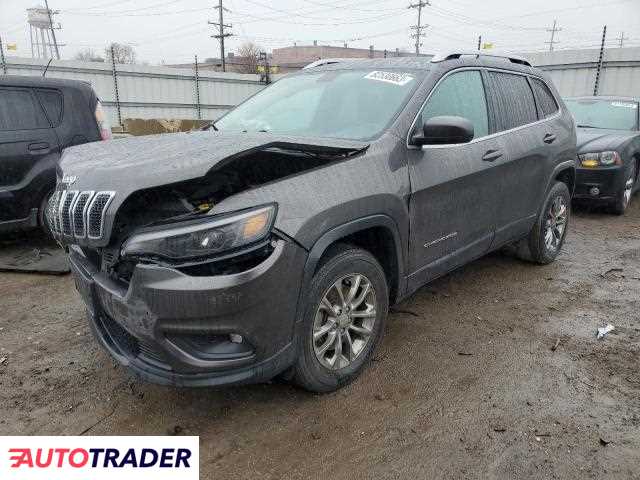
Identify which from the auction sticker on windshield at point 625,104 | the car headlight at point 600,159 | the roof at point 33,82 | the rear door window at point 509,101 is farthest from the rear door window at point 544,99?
the roof at point 33,82

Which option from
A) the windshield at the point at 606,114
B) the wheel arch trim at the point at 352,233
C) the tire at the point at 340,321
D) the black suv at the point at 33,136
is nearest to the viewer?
the wheel arch trim at the point at 352,233

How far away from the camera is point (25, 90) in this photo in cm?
522

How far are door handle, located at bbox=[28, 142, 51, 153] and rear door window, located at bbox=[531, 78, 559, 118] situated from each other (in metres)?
4.79

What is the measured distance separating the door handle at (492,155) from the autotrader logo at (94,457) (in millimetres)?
2617

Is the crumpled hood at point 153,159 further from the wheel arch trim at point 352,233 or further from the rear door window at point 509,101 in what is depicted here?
the rear door window at point 509,101

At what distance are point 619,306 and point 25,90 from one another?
234 inches

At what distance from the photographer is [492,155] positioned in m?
3.66

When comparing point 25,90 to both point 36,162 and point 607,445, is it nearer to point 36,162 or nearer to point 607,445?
point 36,162

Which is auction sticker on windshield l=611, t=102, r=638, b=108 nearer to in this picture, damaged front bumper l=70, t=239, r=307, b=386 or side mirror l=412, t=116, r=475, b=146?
side mirror l=412, t=116, r=475, b=146

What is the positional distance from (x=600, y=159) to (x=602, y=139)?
0.43 m

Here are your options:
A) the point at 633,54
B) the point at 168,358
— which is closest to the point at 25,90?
the point at 168,358

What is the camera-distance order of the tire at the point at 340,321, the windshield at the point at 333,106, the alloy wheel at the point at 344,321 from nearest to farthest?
the tire at the point at 340,321, the alloy wheel at the point at 344,321, the windshield at the point at 333,106

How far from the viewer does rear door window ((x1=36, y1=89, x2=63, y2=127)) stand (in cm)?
531

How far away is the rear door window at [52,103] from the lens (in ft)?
17.4
